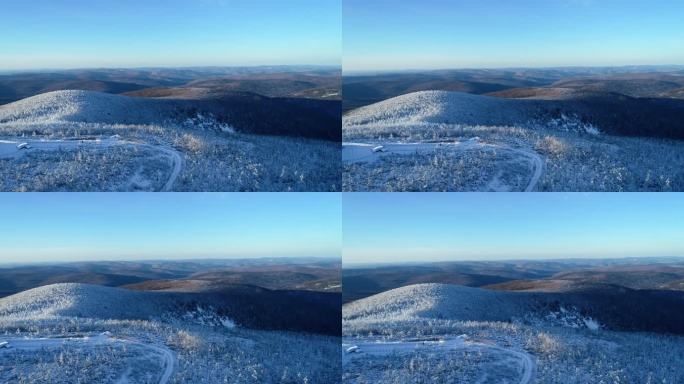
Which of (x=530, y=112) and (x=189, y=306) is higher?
(x=530, y=112)

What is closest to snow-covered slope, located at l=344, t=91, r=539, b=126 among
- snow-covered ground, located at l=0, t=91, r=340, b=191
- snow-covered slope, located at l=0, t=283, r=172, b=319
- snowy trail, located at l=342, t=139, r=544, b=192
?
snowy trail, located at l=342, t=139, r=544, b=192

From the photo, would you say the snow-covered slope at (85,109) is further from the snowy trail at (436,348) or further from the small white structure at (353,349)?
the snowy trail at (436,348)

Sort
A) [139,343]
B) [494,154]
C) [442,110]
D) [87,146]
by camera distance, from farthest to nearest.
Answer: [442,110]
[139,343]
[494,154]
[87,146]

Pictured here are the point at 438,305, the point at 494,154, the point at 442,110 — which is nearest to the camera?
the point at 494,154

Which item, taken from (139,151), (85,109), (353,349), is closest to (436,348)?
(353,349)

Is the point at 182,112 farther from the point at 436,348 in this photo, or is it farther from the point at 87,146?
the point at 436,348

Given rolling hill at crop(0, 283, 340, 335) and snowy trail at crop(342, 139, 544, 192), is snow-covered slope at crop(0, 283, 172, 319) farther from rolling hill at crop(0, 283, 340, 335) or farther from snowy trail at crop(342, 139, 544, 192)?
snowy trail at crop(342, 139, 544, 192)
